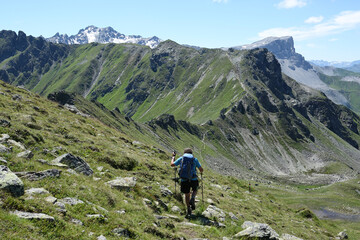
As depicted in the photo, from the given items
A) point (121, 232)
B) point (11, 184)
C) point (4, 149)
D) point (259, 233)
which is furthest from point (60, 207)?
point (259, 233)

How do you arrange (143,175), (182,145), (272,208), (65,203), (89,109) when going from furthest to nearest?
(182,145)
(89,109)
(272,208)
(143,175)
(65,203)

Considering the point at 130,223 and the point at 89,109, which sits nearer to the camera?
the point at 130,223

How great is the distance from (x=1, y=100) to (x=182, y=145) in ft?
500

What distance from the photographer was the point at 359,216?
90875 mm

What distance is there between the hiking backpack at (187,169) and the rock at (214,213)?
9.78 ft

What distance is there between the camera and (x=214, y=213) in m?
18.7

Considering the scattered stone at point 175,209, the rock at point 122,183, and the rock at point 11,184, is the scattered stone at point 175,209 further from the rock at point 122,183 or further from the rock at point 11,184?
the rock at point 11,184

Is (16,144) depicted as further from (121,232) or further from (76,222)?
(121,232)

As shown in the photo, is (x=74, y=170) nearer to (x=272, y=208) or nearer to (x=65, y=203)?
(x=65, y=203)

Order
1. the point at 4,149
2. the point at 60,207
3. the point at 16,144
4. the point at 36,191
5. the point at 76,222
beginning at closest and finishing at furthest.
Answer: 1. the point at 76,222
2. the point at 60,207
3. the point at 36,191
4. the point at 4,149
5. the point at 16,144

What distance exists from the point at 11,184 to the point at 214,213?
12.9m

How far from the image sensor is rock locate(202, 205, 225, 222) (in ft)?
58.9

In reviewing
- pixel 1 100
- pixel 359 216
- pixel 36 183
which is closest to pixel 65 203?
pixel 36 183

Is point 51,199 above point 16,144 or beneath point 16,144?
beneath
